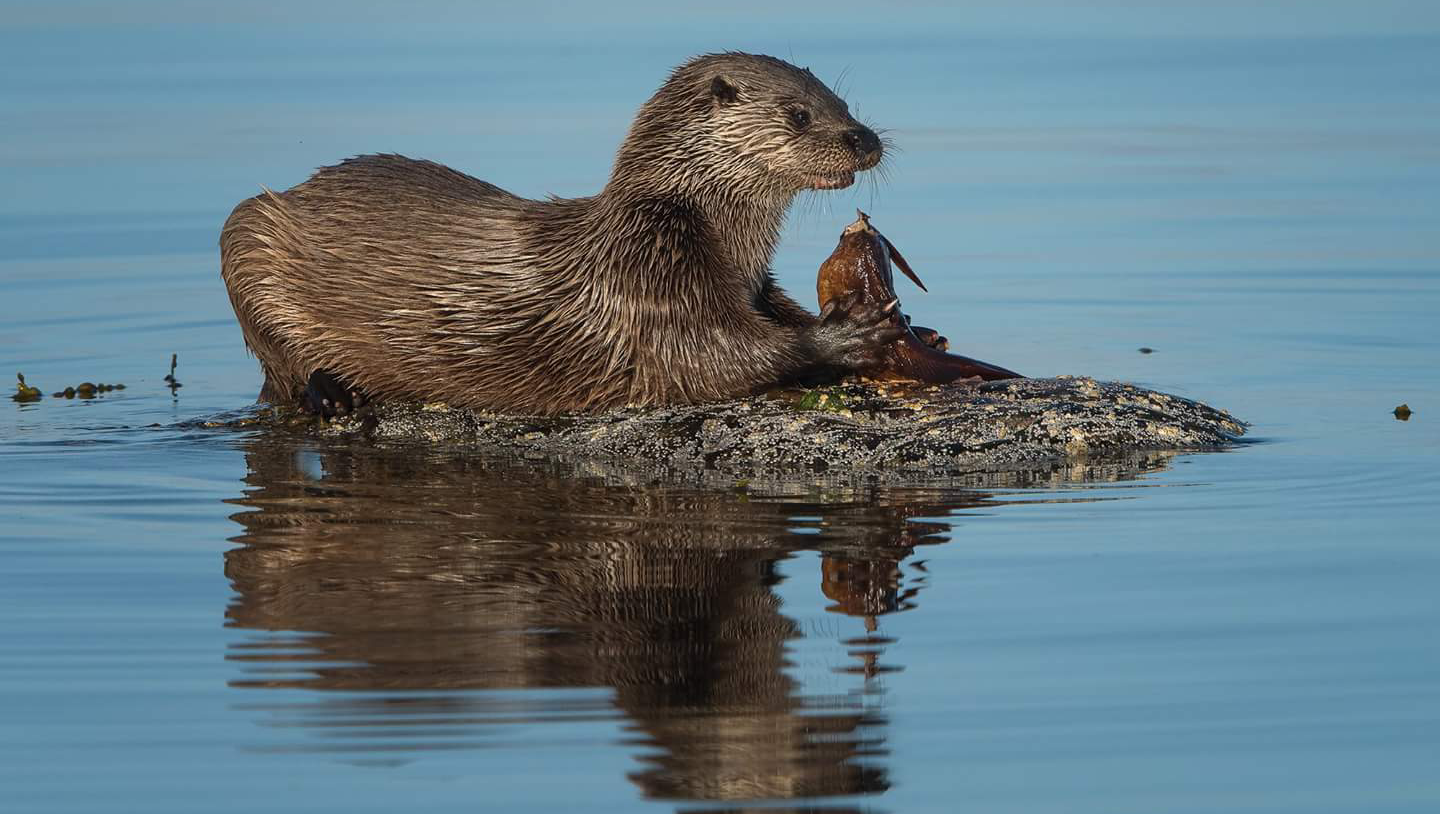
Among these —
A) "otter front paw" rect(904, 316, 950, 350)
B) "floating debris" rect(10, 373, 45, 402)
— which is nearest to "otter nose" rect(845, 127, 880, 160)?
"otter front paw" rect(904, 316, 950, 350)

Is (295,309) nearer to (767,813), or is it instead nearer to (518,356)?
(518,356)

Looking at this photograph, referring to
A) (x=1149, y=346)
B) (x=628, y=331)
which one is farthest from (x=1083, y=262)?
(x=628, y=331)

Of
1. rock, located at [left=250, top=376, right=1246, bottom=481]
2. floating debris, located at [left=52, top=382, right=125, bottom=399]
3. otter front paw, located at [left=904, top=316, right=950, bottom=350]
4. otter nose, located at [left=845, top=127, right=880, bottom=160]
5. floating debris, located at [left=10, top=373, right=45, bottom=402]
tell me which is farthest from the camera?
floating debris, located at [left=52, top=382, right=125, bottom=399]

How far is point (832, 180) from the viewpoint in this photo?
26.7 ft

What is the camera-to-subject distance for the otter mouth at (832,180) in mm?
8117

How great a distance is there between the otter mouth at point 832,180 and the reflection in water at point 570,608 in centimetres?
151

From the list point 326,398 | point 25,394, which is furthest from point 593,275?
point 25,394

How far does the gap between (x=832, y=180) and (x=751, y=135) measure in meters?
0.35

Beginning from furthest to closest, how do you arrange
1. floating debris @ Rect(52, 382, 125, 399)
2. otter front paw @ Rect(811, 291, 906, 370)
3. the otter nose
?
1. floating debris @ Rect(52, 382, 125, 399)
2. the otter nose
3. otter front paw @ Rect(811, 291, 906, 370)

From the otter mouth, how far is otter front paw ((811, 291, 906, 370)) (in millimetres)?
468

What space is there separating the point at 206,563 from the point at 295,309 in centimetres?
261

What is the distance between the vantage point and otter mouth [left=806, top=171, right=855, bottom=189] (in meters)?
8.12

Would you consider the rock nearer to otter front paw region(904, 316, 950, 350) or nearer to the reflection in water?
the reflection in water

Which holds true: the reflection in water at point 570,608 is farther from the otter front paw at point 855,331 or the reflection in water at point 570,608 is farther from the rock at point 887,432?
the otter front paw at point 855,331
